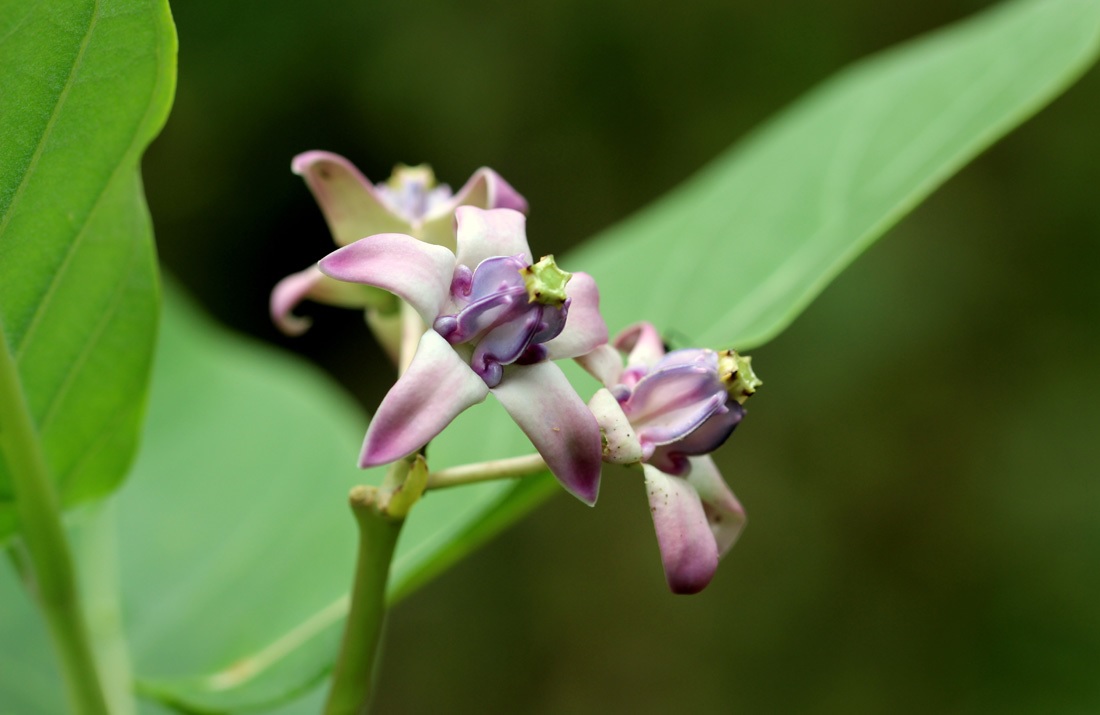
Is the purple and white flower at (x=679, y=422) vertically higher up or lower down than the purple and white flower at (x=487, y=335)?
lower down

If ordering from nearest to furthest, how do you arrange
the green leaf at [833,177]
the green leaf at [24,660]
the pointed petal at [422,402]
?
the pointed petal at [422,402]
the green leaf at [833,177]
the green leaf at [24,660]

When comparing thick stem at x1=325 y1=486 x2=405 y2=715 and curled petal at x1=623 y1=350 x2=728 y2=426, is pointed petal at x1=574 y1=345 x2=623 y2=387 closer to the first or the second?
curled petal at x1=623 y1=350 x2=728 y2=426

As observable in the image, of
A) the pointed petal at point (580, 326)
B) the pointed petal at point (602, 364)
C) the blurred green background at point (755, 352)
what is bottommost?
the blurred green background at point (755, 352)

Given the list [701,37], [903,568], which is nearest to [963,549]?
[903,568]

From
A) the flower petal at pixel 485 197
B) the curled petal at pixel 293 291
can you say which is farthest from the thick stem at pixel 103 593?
the flower petal at pixel 485 197

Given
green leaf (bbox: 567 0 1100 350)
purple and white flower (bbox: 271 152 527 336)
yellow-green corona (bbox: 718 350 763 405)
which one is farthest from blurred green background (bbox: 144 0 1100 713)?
yellow-green corona (bbox: 718 350 763 405)

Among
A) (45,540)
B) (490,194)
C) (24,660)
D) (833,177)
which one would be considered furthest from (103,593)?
(833,177)

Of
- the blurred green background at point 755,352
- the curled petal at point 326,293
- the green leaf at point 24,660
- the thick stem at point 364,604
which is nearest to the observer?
the thick stem at point 364,604

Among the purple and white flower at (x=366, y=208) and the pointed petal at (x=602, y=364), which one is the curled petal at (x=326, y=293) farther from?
the pointed petal at (x=602, y=364)
